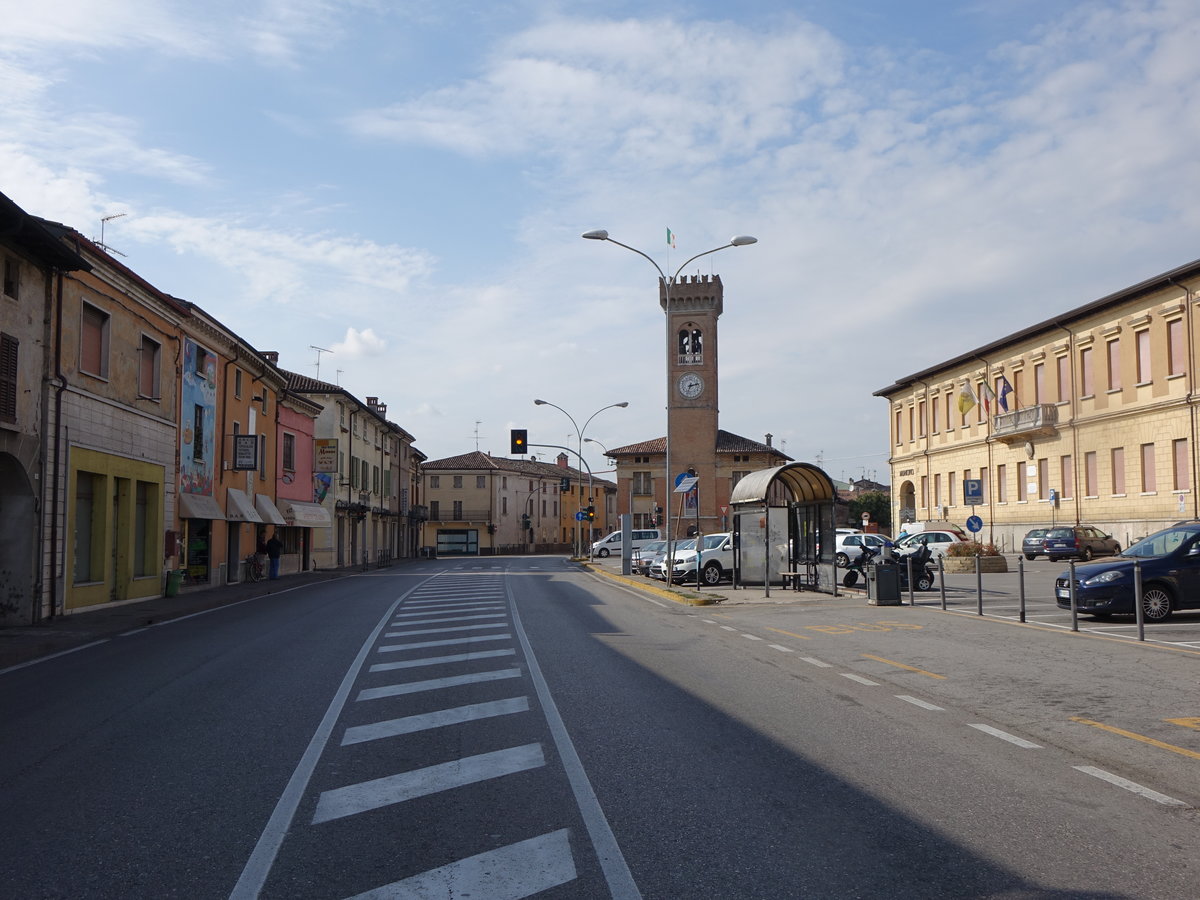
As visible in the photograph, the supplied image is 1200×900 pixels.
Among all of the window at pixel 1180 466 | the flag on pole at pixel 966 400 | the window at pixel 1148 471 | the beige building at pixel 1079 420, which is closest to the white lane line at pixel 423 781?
the beige building at pixel 1079 420

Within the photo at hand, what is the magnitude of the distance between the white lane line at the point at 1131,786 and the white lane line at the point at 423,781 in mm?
3518

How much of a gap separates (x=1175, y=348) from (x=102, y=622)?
37501mm

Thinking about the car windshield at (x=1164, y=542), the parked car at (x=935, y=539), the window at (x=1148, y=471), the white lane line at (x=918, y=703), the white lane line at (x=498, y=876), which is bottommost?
the white lane line at (x=918, y=703)

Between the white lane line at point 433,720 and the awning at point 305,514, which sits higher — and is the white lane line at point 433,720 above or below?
below

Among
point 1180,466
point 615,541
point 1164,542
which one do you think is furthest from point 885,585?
point 615,541

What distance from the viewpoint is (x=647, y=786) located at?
Result: 6.14 m

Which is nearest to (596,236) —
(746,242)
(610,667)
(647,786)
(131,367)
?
(746,242)

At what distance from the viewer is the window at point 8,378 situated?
17.2 meters

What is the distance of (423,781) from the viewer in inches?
246

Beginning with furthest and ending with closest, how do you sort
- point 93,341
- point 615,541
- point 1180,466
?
point 615,541 < point 1180,466 < point 93,341

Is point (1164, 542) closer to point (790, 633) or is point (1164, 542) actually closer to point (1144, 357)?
point (790, 633)

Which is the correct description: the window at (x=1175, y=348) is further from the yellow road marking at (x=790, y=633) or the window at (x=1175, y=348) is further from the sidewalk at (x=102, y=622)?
the sidewalk at (x=102, y=622)

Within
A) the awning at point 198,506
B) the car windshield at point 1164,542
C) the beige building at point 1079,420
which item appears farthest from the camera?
the beige building at point 1079,420

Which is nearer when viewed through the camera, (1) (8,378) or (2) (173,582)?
(1) (8,378)
